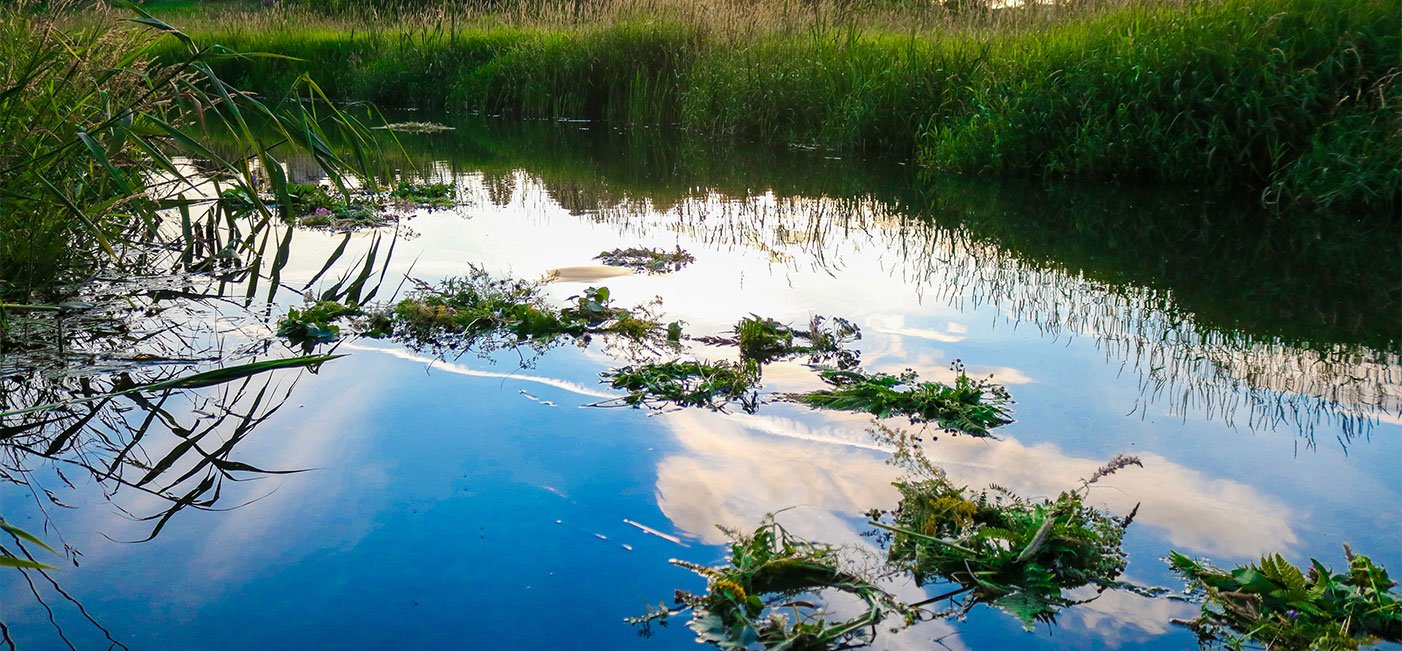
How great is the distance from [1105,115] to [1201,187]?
82 centimetres

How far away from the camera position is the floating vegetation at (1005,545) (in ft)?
6.89

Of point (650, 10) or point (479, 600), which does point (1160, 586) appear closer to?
point (479, 600)

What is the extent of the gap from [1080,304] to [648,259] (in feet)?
6.60

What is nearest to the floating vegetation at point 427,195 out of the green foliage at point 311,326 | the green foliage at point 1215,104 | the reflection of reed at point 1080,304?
the reflection of reed at point 1080,304

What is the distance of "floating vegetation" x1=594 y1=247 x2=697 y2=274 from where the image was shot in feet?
16.5

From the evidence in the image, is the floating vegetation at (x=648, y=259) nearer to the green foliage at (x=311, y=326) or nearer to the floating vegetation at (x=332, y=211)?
the green foliage at (x=311, y=326)

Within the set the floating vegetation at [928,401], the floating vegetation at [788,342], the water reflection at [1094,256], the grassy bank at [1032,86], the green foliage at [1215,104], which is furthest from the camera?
the grassy bank at [1032,86]

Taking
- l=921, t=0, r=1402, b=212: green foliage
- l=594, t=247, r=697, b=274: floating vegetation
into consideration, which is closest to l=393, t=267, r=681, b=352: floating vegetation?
l=594, t=247, r=697, b=274: floating vegetation

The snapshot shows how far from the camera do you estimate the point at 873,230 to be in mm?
6137

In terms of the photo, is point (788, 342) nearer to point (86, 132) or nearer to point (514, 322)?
point (514, 322)

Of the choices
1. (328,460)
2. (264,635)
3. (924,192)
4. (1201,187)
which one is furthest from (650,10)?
(264,635)

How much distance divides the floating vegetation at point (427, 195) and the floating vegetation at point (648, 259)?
2.14 metres

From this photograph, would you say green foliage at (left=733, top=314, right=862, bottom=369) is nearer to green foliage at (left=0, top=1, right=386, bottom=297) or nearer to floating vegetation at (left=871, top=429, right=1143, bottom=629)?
floating vegetation at (left=871, top=429, right=1143, bottom=629)

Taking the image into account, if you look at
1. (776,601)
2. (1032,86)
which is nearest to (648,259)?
(776,601)
